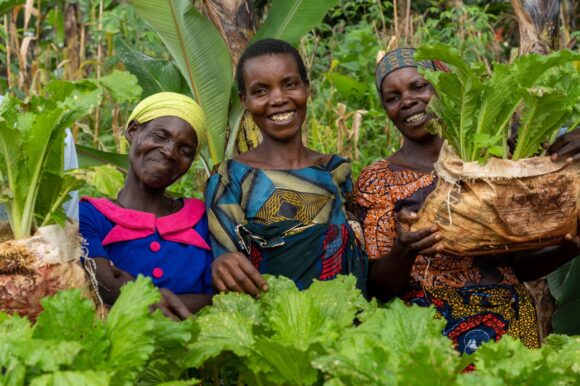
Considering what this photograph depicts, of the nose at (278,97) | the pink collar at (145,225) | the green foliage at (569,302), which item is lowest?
the green foliage at (569,302)

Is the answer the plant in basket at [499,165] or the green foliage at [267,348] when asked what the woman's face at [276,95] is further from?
the green foliage at [267,348]

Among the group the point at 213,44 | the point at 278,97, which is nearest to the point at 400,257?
the point at 278,97

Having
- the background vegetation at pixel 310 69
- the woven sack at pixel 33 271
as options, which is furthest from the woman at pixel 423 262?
the woven sack at pixel 33 271

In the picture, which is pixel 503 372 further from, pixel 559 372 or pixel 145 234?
pixel 145 234

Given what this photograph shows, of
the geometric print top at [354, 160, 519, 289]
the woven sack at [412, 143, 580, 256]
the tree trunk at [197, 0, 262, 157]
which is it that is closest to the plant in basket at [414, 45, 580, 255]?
the woven sack at [412, 143, 580, 256]

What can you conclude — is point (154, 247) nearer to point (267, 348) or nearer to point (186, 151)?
point (186, 151)

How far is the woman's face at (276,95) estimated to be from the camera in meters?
2.55

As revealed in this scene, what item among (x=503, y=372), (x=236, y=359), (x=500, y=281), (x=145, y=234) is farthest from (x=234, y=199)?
(x=503, y=372)

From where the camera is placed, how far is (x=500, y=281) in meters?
2.65

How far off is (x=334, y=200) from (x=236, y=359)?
85 centimetres

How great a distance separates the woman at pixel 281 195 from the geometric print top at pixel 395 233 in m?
0.10

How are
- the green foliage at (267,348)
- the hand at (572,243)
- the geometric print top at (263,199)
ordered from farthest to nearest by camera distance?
the geometric print top at (263,199) → the hand at (572,243) → the green foliage at (267,348)

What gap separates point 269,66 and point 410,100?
51 cm

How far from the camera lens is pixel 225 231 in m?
2.43
